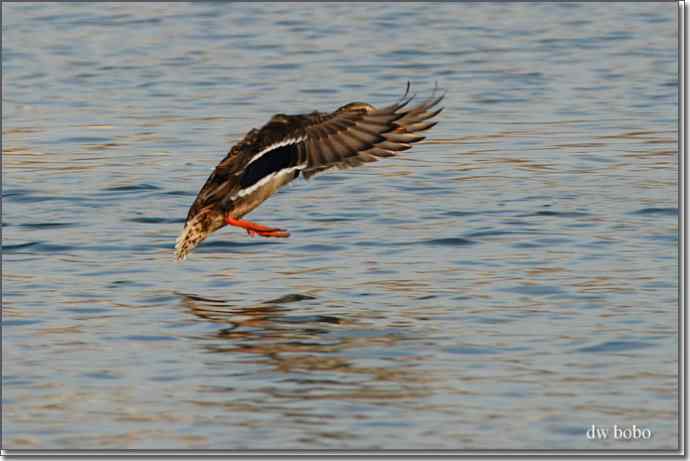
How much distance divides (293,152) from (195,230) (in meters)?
0.84

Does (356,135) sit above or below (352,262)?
above

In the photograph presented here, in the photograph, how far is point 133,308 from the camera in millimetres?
9734

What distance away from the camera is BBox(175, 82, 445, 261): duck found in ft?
32.5

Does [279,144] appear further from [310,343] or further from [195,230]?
[310,343]

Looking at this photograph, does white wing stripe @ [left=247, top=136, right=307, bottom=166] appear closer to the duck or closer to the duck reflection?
the duck

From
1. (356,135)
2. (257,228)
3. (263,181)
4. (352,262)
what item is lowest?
(352,262)

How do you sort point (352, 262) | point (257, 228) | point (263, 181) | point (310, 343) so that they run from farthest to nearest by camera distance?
point (352, 262), point (257, 228), point (263, 181), point (310, 343)

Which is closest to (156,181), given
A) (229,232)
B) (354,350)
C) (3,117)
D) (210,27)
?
(229,232)

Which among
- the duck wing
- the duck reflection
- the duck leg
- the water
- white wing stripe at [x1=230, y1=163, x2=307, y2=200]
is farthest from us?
the duck leg

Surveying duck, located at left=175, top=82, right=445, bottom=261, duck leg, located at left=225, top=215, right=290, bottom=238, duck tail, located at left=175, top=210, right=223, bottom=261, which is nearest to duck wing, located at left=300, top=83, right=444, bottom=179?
duck, located at left=175, top=82, right=445, bottom=261

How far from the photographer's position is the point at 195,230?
10.4 metres

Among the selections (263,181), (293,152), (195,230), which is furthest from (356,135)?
(195,230)

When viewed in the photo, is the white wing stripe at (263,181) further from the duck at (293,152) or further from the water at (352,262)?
the water at (352,262)

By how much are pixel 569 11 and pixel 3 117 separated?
918 cm
